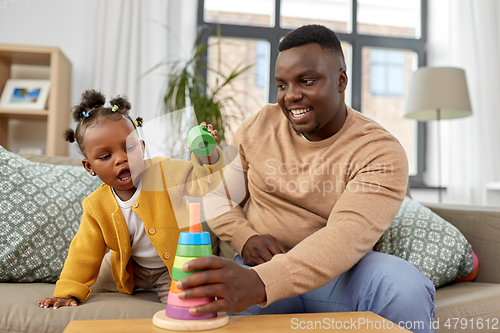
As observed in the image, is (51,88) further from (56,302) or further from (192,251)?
(192,251)

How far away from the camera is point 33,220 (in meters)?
1.22

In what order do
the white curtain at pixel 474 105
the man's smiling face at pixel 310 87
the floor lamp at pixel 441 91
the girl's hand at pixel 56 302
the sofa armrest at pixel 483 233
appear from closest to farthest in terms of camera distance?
the girl's hand at pixel 56 302, the man's smiling face at pixel 310 87, the sofa armrest at pixel 483 233, the floor lamp at pixel 441 91, the white curtain at pixel 474 105

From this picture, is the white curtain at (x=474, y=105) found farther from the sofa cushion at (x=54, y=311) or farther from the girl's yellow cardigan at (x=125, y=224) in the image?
the sofa cushion at (x=54, y=311)

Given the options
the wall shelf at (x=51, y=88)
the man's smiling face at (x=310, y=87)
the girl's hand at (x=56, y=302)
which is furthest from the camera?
the wall shelf at (x=51, y=88)

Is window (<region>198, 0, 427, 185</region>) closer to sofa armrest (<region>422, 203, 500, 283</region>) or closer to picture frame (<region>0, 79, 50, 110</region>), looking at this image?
picture frame (<region>0, 79, 50, 110</region>)

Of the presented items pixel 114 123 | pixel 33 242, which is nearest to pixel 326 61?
pixel 114 123

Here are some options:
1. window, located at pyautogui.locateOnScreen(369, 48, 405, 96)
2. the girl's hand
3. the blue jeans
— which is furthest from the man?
window, located at pyautogui.locateOnScreen(369, 48, 405, 96)

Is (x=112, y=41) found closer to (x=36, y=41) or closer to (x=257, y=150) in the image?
(x=36, y=41)

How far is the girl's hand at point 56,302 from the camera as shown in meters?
0.98

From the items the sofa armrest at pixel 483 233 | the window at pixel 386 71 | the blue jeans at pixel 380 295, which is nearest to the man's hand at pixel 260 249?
the blue jeans at pixel 380 295

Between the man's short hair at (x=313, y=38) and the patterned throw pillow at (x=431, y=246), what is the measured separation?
596mm

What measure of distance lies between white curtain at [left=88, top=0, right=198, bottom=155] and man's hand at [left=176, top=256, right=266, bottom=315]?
2.06 meters

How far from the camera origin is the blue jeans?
32.4 inches

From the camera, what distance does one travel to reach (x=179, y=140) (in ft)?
7.10
